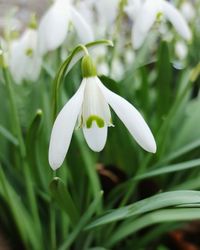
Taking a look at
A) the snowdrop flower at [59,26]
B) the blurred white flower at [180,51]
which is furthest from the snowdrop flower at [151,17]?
the blurred white flower at [180,51]

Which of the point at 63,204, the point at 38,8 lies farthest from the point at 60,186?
the point at 38,8

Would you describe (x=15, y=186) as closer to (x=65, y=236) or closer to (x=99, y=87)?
(x=65, y=236)

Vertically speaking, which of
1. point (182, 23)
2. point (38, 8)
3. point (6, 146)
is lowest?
point (6, 146)

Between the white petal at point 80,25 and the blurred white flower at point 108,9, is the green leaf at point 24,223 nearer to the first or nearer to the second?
the white petal at point 80,25

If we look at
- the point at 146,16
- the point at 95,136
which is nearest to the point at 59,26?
the point at 146,16

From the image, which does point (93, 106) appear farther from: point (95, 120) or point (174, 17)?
point (174, 17)

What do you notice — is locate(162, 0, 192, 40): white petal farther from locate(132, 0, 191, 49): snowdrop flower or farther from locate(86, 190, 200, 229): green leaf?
locate(86, 190, 200, 229): green leaf
